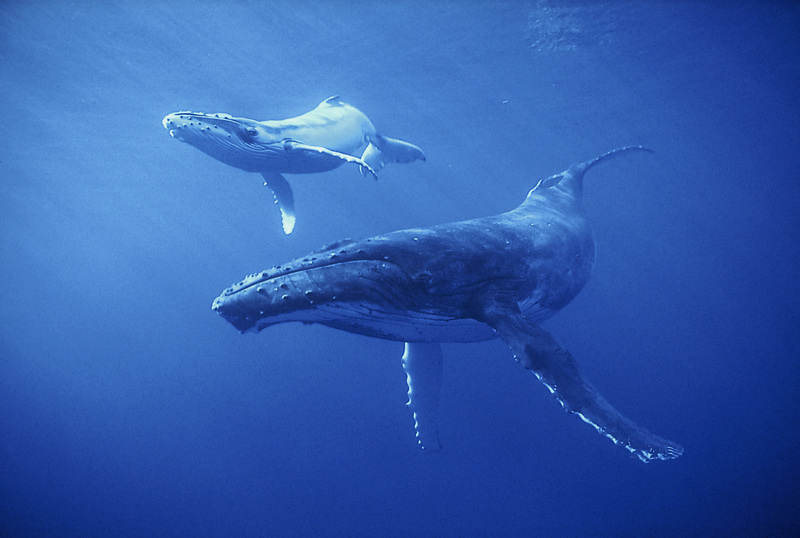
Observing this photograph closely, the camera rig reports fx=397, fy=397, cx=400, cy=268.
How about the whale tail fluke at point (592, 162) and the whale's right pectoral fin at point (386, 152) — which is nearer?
the whale tail fluke at point (592, 162)

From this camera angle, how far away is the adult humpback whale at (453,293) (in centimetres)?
344

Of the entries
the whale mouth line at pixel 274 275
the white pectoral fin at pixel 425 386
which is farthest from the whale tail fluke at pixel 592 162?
the whale mouth line at pixel 274 275

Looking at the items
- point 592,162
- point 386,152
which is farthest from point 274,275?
point 386,152

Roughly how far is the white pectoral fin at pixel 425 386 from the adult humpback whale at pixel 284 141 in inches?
126

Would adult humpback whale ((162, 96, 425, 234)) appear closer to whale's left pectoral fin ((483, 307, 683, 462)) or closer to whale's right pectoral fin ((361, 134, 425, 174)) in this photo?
whale's right pectoral fin ((361, 134, 425, 174))

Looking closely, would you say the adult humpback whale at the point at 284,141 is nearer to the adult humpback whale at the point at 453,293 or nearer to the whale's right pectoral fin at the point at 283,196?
the whale's right pectoral fin at the point at 283,196

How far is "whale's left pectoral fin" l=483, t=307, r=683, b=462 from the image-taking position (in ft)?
10.8

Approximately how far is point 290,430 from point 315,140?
1422 centimetres

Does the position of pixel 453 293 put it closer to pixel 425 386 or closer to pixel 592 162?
pixel 425 386

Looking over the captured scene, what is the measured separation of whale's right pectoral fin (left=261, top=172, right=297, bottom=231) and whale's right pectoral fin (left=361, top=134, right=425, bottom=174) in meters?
Answer: 2.43

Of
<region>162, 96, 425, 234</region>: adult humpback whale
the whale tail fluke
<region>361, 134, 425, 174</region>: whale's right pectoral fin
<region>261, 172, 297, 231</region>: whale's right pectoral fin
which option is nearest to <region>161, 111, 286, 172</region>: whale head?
<region>162, 96, 425, 234</region>: adult humpback whale

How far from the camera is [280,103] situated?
22.3 metres

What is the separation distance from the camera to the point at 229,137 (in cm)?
699

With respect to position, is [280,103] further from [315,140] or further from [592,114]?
[592,114]
